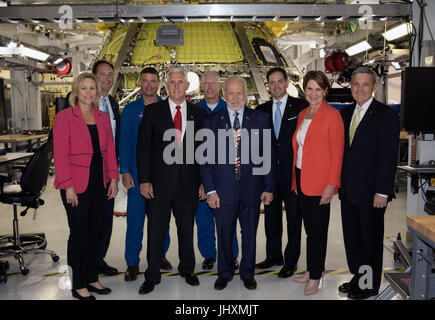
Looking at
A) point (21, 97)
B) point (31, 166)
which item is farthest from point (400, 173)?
point (21, 97)

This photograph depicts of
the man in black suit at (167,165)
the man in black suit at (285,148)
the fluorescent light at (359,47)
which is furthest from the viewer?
the fluorescent light at (359,47)

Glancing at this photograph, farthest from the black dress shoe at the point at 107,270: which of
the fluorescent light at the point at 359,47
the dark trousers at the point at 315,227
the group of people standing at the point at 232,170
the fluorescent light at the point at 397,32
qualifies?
the fluorescent light at the point at 359,47

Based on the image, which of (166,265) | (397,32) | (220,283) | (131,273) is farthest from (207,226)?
(397,32)

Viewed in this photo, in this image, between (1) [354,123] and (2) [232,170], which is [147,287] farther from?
(1) [354,123]

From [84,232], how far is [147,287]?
2.73 feet

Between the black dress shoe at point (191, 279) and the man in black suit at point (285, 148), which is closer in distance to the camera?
the black dress shoe at point (191, 279)

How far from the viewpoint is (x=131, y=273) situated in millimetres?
4285

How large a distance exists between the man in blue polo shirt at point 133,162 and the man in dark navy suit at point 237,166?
0.85 m

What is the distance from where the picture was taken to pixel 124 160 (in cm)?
423

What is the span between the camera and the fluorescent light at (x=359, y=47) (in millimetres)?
11518

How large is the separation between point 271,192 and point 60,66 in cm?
1349

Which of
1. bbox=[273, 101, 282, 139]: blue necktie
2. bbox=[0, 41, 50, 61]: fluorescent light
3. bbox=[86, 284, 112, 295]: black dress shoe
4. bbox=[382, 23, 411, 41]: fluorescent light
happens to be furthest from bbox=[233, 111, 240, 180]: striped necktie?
bbox=[0, 41, 50, 61]: fluorescent light

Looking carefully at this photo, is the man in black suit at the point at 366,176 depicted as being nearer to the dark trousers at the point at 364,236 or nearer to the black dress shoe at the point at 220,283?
the dark trousers at the point at 364,236

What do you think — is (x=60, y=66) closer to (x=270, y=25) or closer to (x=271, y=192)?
(x=270, y=25)
